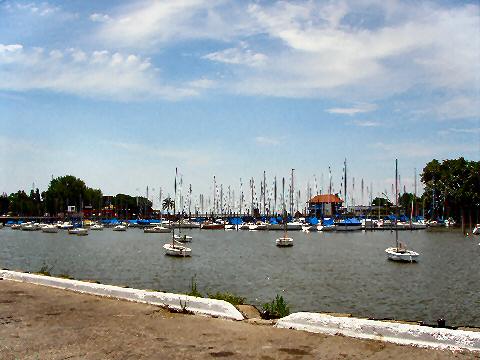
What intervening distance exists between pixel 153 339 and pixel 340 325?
3401 millimetres

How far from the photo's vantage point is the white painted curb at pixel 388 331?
859 centimetres

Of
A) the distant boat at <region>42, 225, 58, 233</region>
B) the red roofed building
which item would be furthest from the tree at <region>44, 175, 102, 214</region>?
the red roofed building

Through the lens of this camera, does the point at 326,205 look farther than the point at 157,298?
Yes

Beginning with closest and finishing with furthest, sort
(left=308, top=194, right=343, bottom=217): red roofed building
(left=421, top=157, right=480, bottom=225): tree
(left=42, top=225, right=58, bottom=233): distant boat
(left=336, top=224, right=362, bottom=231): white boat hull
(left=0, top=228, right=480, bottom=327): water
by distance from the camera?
1. (left=0, top=228, right=480, bottom=327): water
2. (left=336, top=224, right=362, bottom=231): white boat hull
3. (left=421, top=157, right=480, bottom=225): tree
4. (left=42, top=225, right=58, bottom=233): distant boat
5. (left=308, top=194, right=343, bottom=217): red roofed building

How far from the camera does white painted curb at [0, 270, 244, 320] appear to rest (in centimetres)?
1172

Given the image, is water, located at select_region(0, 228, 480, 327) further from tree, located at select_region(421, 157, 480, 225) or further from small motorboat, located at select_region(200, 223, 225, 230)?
small motorboat, located at select_region(200, 223, 225, 230)

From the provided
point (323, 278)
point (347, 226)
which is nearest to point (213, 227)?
point (347, 226)

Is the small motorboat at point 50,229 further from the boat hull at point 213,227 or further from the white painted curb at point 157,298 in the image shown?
the white painted curb at point 157,298

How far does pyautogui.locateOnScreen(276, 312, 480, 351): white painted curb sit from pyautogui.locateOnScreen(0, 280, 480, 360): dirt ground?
0.73 ft

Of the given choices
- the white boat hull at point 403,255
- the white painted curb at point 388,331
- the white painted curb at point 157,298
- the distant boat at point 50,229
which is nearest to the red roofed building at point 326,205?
the distant boat at point 50,229

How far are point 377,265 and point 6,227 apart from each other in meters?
Result: 165

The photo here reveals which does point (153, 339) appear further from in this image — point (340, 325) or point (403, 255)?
point (403, 255)

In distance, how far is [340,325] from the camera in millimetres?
9719

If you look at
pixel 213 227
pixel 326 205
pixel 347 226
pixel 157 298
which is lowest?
pixel 213 227
